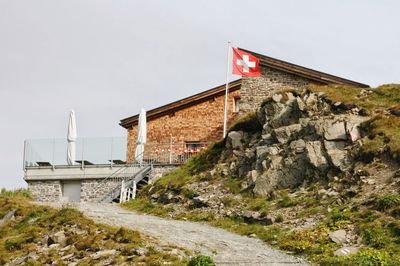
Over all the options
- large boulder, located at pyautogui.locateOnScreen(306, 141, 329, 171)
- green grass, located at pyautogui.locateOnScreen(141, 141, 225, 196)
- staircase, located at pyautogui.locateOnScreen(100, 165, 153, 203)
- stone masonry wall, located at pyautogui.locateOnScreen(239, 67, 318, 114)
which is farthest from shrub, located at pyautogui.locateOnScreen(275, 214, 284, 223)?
stone masonry wall, located at pyautogui.locateOnScreen(239, 67, 318, 114)

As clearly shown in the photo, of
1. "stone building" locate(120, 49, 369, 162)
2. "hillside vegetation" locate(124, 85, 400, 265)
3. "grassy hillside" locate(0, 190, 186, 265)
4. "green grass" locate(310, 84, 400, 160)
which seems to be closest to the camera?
"grassy hillside" locate(0, 190, 186, 265)

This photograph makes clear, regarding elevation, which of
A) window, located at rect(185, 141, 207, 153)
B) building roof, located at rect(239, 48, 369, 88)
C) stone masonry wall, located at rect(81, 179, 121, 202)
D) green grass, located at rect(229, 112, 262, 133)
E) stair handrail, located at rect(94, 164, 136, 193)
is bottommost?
stone masonry wall, located at rect(81, 179, 121, 202)

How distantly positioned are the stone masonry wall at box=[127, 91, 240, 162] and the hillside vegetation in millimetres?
8817

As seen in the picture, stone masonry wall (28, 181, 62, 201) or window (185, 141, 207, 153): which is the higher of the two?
window (185, 141, 207, 153)

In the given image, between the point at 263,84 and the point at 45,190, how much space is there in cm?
1510

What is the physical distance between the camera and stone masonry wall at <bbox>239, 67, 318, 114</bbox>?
4869cm

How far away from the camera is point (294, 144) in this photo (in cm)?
3384

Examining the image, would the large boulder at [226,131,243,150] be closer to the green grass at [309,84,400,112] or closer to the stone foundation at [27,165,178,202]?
the green grass at [309,84,400,112]

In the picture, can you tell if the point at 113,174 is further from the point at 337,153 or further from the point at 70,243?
the point at 70,243

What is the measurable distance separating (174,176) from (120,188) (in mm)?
4840

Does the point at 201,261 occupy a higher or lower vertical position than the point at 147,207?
lower

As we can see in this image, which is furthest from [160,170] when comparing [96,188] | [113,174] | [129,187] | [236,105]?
[236,105]

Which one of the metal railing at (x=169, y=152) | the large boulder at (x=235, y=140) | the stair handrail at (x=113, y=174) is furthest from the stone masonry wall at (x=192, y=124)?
the large boulder at (x=235, y=140)

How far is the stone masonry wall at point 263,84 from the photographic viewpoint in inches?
1917
